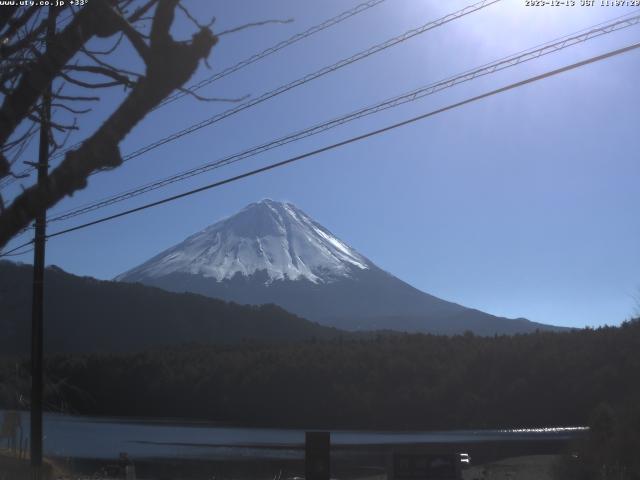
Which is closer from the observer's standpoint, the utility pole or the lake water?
the utility pole

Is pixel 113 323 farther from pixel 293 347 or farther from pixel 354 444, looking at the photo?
pixel 354 444

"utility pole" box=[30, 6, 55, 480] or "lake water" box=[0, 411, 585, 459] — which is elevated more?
"utility pole" box=[30, 6, 55, 480]

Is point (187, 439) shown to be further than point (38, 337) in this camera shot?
Yes

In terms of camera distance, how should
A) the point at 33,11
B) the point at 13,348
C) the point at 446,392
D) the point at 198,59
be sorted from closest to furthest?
the point at 198,59, the point at 33,11, the point at 13,348, the point at 446,392

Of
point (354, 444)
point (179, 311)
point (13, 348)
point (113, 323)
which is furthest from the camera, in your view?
point (179, 311)

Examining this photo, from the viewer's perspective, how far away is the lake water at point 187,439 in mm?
43875

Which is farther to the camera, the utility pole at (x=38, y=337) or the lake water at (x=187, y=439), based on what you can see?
the lake water at (x=187, y=439)

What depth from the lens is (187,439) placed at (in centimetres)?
5597

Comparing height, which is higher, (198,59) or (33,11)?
(33,11)

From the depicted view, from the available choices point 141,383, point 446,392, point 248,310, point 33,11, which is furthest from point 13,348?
point 33,11

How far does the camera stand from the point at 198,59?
5180 millimetres

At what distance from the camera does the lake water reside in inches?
1727

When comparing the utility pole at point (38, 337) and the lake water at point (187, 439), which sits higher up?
the utility pole at point (38, 337)

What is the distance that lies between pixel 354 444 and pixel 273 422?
91.0 feet
